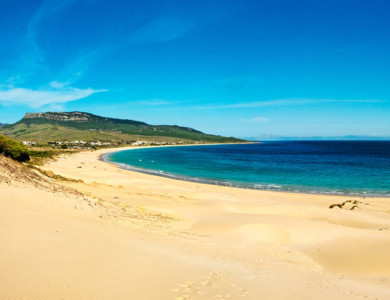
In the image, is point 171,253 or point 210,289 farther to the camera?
point 171,253

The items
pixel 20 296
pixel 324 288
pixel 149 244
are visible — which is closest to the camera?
pixel 20 296

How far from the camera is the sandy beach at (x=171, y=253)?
652cm

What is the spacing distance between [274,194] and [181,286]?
2771 cm

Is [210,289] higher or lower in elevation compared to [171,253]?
higher

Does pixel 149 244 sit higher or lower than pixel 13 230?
lower

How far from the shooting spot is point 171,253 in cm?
1020

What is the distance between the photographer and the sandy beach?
6.52 metres

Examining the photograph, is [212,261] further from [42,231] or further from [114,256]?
[42,231]

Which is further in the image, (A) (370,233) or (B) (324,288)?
(A) (370,233)

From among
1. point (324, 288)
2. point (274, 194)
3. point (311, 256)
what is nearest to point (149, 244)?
point (324, 288)

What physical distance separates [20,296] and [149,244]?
6.02 metres

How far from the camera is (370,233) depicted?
49.7 feet

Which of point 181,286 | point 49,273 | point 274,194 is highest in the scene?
point 49,273

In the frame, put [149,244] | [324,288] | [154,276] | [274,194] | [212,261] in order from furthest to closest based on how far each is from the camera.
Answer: [274,194] → [149,244] → [212,261] → [324,288] → [154,276]
